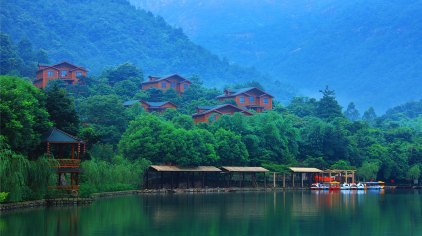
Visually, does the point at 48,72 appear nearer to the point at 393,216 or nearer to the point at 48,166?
the point at 48,166

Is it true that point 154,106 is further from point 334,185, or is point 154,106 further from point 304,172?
point 334,185

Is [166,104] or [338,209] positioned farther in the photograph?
[166,104]

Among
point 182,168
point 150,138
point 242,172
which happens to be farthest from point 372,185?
point 150,138

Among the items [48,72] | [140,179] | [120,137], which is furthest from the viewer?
[48,72]

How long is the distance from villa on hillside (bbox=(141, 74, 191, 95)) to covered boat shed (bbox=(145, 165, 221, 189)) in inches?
1829

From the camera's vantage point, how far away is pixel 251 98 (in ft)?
384

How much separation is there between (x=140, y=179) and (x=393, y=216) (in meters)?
31.4

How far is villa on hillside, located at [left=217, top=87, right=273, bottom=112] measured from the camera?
379ft

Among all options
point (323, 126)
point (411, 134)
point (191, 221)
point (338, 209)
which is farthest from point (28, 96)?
point (411, 134)

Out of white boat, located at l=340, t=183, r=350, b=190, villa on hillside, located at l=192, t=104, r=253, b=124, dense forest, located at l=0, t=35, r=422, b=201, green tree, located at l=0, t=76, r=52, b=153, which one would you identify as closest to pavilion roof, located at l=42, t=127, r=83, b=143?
green tree, located at l=0, t=76, r=52, b=153

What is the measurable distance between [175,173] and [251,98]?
47.3 meters

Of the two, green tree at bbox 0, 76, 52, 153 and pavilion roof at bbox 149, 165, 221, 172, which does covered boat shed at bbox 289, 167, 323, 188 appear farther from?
green tree at bbox 0, 76, 52, 153

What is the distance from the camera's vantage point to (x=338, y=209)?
145 ft

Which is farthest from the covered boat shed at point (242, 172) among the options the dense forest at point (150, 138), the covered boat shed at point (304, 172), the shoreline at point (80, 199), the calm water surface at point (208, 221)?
the calm water surface at point (208, 221)
